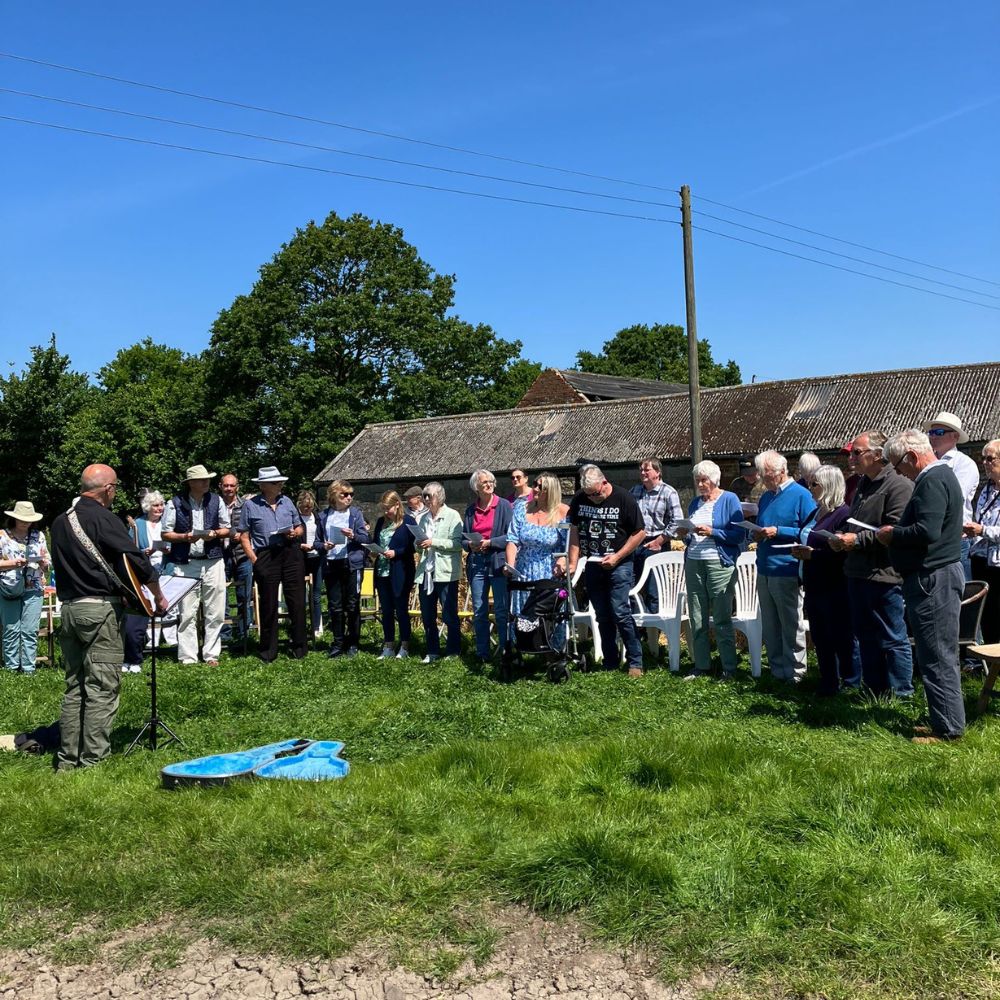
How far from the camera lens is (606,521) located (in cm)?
930

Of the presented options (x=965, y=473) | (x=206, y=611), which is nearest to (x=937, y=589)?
(x=965, y=473)

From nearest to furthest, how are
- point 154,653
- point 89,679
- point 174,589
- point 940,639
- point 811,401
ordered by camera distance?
point 940,639 < point 89,679 < point 154,653 < point 174,589 < point 811,401

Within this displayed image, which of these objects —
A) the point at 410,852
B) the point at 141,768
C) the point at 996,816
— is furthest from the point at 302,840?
the point at 996,816

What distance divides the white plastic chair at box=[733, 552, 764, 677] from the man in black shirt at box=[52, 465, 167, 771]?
5.18m

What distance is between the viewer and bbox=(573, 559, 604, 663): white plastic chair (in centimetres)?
981

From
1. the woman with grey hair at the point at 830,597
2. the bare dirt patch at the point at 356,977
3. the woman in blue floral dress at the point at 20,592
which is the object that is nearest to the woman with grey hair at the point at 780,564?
the woman with grey hair at the point at 830,597

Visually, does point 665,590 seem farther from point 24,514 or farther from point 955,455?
point 24,514

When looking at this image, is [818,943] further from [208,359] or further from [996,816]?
[208,359]

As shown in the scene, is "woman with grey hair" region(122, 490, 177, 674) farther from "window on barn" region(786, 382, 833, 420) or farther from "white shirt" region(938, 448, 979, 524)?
"window on barn" region(786, 382, 833, 420)

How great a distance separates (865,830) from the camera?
4672 millimetres

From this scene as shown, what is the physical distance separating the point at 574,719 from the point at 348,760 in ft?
5.89

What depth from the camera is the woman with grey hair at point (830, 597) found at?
7.78 m

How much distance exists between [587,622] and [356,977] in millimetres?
6745

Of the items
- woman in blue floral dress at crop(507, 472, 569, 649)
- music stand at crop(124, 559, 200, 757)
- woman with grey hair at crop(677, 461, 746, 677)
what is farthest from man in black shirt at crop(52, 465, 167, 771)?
woman with grey hair at crop(677, 461, 746, 677)
